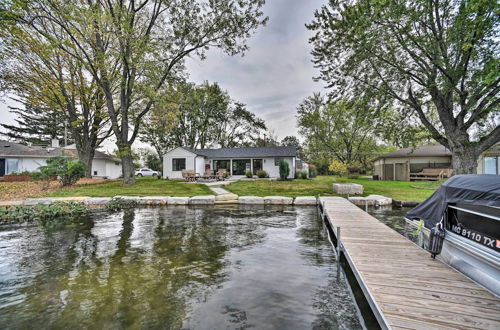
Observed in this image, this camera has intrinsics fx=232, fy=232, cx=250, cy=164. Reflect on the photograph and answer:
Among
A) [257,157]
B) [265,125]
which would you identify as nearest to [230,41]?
[257,157]

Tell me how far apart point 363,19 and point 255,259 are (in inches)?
392

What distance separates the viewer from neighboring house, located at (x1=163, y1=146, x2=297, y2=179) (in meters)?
22.3

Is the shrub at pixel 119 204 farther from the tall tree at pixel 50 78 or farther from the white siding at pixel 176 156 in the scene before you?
the white siding at pixel 176 156

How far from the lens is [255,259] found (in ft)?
15.3

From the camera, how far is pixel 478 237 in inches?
111

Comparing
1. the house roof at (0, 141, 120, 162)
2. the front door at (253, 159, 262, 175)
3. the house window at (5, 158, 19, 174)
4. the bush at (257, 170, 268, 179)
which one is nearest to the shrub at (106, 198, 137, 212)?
the bush at (257, 170, 268, 179)

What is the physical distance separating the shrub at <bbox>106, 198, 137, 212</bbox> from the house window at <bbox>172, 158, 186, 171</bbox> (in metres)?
11.6

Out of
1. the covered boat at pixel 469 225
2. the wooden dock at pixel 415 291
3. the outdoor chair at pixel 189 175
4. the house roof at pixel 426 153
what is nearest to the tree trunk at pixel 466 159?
the wooden dock at pixel 415 291

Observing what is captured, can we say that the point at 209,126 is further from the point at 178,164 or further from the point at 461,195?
the point at 461,195

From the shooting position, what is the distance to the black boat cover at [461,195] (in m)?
2.63

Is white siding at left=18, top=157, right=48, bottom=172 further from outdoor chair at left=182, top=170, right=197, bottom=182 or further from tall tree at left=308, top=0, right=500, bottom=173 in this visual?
tall tree at left=308, top=0, right=500, bottom=173

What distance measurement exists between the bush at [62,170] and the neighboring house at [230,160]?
334 inches

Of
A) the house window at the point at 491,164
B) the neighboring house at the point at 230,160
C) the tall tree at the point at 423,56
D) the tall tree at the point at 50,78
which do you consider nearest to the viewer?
the tall tree at the point at 423,56

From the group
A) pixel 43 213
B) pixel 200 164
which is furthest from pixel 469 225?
pixel 200 164
